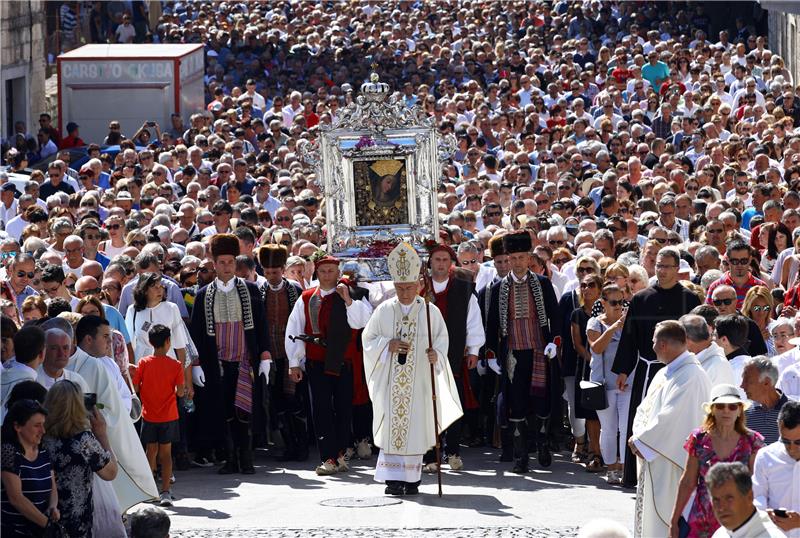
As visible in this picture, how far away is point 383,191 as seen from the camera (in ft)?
48.9

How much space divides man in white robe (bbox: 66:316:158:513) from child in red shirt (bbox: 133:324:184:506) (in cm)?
195

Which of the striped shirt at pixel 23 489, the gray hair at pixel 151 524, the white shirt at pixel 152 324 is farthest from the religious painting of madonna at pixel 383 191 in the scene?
the gray hair at pixel 151 524

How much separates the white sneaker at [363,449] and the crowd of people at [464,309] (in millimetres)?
20

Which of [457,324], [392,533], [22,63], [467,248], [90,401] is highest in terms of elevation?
[22,63]

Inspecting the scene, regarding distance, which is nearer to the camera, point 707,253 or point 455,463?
point 455,463

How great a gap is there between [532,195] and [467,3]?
19289 mm

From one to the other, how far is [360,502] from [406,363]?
3.76 ft

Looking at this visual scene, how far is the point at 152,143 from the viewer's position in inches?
906

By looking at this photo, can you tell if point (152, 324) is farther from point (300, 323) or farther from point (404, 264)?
point (404, 264)

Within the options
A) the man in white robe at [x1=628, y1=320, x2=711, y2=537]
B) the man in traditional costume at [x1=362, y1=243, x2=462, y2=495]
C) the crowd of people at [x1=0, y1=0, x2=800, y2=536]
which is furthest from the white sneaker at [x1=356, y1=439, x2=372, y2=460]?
the man in white robe at [x1=628, y1=320, x2=711, y2=537]

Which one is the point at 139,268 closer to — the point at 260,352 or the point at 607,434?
the point at 260,352

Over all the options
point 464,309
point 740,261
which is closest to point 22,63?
point 464,309

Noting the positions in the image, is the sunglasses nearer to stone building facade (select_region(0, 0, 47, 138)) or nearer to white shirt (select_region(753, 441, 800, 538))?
white shirt (select_region(753, 441, 800, 538))

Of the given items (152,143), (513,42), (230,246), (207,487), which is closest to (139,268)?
(230,246)
